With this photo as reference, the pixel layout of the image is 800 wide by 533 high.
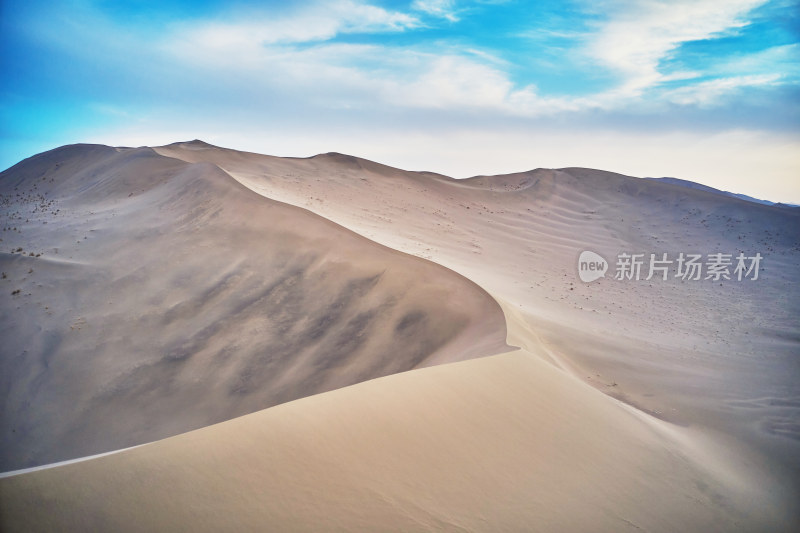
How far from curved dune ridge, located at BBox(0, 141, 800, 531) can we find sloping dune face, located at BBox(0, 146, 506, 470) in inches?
1.8

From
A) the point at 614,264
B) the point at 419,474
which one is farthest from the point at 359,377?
the point at 614,264

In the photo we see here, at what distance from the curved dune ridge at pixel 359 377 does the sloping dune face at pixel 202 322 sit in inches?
1.8

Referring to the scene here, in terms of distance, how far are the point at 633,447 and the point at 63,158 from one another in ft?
114

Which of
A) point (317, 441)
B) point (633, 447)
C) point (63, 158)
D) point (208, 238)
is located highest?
point (63, 158)

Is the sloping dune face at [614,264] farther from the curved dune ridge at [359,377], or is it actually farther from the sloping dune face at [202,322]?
the sloping dune face at [202,322]

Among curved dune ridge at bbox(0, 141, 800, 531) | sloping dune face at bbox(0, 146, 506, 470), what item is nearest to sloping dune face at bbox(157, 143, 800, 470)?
curved dune ridge at bbox(0, 141, 800, 531)

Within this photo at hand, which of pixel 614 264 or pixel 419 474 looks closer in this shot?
pixel 419 474

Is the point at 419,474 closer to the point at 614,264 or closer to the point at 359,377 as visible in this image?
the point at 359,377

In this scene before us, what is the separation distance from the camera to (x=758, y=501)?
3.86 meters

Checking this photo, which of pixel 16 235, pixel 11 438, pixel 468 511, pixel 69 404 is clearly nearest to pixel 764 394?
pixel 468 511

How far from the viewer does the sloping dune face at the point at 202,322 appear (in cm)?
668

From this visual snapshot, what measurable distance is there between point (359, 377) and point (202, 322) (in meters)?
3.53

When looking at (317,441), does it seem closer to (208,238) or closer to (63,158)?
(208,238)

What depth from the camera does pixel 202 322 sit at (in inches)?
331
